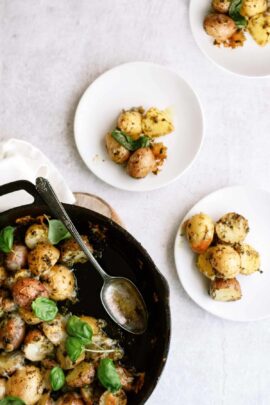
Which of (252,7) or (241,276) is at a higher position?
(252,7)

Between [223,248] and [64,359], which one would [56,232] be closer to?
[64,359]

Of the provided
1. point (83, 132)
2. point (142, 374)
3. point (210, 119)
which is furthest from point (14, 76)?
point (142, 374)

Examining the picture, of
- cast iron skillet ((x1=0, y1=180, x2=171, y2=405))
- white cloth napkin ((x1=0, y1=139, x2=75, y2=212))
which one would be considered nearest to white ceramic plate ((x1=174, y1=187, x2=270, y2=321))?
cast iron skillet ((x1=0, y1=180, x2=171, y2=405))

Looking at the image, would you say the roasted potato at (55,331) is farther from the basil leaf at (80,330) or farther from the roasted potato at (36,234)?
the roasted potato at (36,234)

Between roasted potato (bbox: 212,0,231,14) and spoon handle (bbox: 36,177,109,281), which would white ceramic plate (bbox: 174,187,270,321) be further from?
roasted potato (bbox: 212,0,231,14)

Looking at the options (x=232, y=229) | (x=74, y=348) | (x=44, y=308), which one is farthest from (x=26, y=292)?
(x=232, y=229)

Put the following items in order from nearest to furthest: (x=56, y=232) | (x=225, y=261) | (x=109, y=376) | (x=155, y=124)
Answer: (x=109, y=376) < (x=56, y=232) < (x=225, y=261) < (x=155, y=124)

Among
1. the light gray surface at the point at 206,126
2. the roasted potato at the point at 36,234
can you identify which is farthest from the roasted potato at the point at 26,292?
the light gray surface at the point at 206,126
